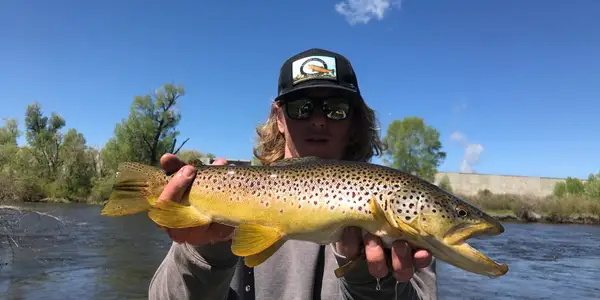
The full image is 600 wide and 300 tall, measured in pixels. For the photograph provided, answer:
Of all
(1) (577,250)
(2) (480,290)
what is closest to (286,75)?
(2) (480,290)

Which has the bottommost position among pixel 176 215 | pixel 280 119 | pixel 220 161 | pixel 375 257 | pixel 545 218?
pixel 545 218

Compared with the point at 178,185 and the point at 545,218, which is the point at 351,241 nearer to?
the point at 178,185

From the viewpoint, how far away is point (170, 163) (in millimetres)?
2854

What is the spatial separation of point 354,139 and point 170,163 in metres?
1.77

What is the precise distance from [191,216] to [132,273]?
1393cm

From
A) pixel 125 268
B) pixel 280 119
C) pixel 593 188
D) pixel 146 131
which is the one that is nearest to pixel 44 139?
pixel 146 131

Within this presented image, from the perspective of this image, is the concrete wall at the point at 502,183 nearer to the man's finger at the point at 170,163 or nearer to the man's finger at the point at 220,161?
the man's finger at the point at 220,161

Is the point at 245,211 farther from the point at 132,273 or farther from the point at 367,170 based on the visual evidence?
the point at 132,273

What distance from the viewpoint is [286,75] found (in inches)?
146

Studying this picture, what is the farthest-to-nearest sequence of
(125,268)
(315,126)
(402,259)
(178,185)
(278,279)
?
(125,268) → (315,126) → (278,279) → (178,185) → (402,259)

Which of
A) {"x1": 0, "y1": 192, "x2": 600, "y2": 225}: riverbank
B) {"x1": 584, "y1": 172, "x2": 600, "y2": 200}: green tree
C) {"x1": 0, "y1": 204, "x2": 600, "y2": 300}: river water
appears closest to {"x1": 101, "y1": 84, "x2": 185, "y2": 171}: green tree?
{"x1": 0, "y1": 192, "x2": 600, "y2": 225}: riverbank

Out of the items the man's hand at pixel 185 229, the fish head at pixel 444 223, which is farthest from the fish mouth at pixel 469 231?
the man's hand at pixel 185 229

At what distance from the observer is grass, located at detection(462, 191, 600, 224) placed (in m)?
46.2

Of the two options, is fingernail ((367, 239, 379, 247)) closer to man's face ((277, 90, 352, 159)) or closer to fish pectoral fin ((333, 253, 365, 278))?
fish pectoral fin ((333, 253, 365, 278))
